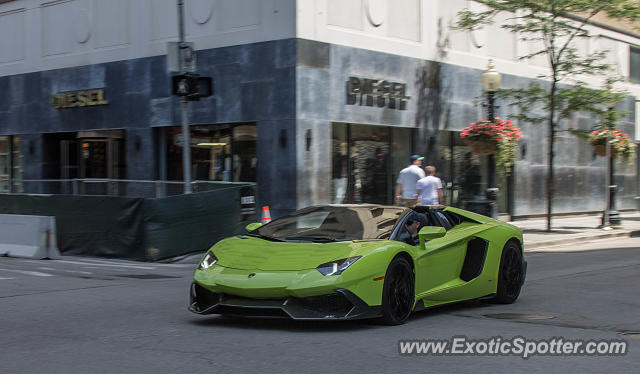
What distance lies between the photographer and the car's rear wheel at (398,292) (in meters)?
6.99

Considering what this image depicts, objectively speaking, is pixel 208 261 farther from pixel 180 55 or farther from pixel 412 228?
pixel 180 55

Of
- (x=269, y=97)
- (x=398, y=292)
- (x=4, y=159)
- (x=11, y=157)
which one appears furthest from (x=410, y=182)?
(x=4, y=159)

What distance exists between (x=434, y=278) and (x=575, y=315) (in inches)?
61.1

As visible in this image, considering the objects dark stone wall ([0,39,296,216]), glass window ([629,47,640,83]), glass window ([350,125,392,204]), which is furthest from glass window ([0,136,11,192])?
glass window ([629,47,640,83])

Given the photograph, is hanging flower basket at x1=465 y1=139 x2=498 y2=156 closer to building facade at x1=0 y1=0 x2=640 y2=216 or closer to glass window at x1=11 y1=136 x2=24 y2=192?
building facade at x1=0 y1=0 x2=640 y2=216

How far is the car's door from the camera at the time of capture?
7613mm

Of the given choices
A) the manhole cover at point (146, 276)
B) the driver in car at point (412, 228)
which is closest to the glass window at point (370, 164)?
the manhole cover at point (146, 276)

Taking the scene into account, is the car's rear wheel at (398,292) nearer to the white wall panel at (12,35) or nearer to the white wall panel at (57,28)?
the white wall panel at (57,28)

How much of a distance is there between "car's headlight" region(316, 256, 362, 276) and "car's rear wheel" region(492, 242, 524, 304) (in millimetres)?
2555

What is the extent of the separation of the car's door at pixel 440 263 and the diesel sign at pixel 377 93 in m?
11.9

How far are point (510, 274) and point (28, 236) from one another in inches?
414

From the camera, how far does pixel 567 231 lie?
21.4m

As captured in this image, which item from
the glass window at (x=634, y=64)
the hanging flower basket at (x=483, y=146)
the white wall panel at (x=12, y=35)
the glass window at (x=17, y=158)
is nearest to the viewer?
the hanging flower basket at (x=483, y=146)

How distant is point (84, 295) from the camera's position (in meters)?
9.74
